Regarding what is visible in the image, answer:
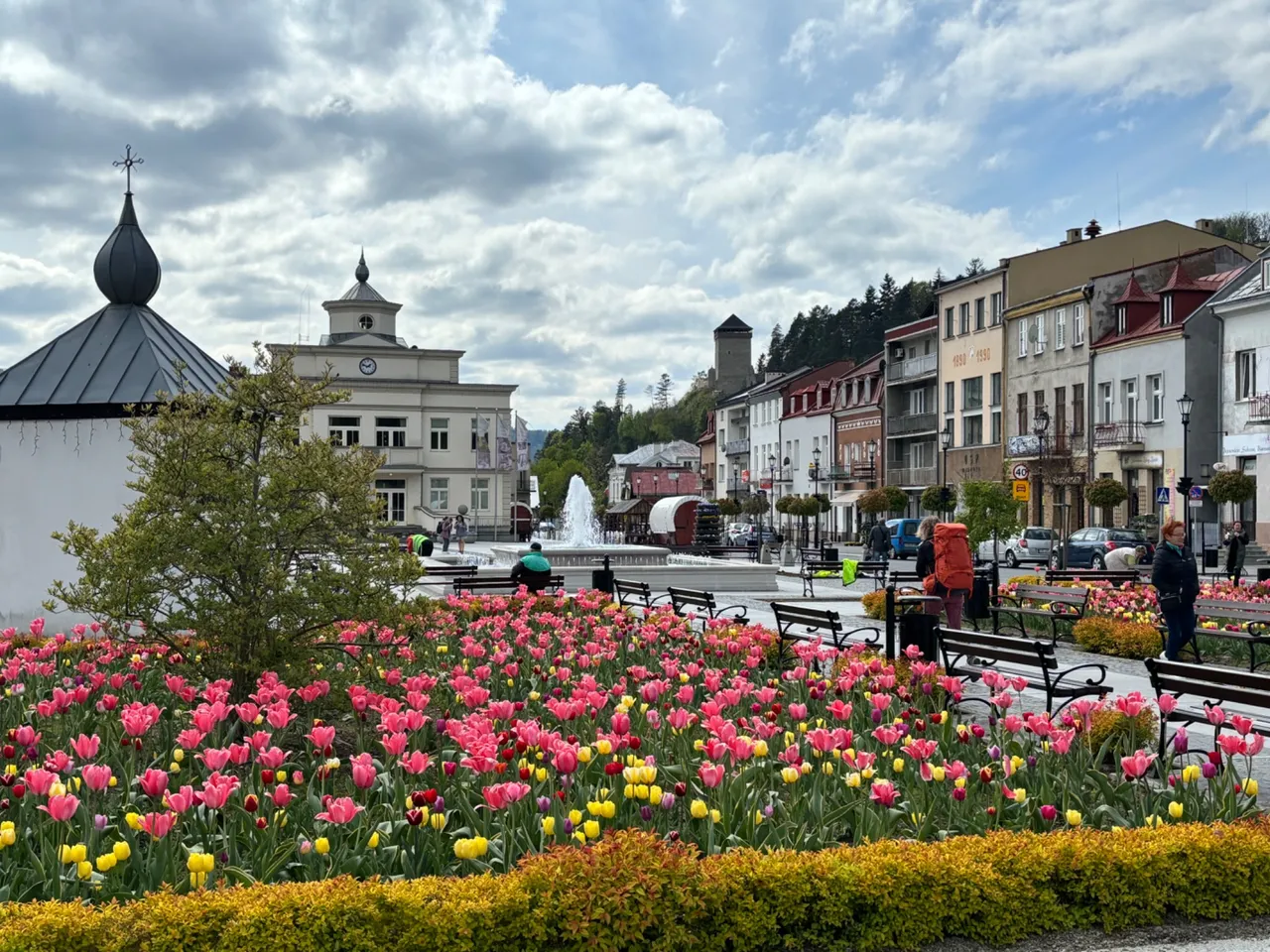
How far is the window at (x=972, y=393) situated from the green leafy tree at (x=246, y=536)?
57.6m

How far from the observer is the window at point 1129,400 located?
51559 millimetres

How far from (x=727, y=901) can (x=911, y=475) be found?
68565 millimetres

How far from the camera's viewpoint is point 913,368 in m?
73.3

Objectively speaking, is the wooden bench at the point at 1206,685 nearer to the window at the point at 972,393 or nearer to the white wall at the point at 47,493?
the white wall at the point at 47,493

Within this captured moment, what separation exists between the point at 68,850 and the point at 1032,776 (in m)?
4.97

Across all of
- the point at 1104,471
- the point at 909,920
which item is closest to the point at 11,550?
the point at 909,920

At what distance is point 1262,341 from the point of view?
149 ft

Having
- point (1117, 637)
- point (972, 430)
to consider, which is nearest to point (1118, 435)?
point (972, 430)

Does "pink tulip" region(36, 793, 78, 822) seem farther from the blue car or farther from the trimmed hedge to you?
the blue car

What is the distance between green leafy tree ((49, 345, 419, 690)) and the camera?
1008 cm

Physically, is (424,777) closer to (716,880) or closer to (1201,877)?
(716,880)

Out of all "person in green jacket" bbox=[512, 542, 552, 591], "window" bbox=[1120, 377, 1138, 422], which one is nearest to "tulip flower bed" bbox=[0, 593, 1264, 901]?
"person in green jacket" bbox=[512, 542, 552, 591]

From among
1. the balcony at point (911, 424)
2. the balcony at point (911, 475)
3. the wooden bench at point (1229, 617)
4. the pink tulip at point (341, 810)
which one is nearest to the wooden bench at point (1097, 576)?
the wooden bench at point (1229, 617)

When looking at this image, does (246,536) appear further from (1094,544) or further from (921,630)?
(1094,544)
